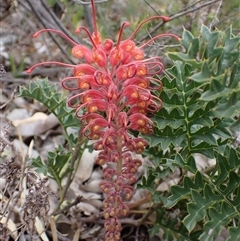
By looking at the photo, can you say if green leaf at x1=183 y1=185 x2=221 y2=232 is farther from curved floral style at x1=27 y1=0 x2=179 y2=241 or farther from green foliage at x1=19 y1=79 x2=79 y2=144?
green foliage at x1=19 y1=79 x2=79 y2=144

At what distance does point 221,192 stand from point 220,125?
0.16m

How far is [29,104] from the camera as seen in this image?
245cm

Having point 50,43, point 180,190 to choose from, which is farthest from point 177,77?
point 50,43

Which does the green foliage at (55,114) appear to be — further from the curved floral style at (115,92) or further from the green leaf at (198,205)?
the green leaf at (198,205)

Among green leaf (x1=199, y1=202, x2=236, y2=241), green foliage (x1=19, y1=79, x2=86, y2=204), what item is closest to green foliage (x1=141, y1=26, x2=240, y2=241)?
green leaf (x1=199, y1=202, x2=236, y2=241)

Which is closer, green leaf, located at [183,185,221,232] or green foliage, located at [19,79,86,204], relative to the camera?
green leaf, located at [183,185,221,232]

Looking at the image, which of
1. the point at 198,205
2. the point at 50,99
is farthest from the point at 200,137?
the point at 50,99

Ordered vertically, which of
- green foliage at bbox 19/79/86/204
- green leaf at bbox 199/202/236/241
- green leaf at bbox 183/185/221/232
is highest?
green foliage at bbox 19/79/86/204

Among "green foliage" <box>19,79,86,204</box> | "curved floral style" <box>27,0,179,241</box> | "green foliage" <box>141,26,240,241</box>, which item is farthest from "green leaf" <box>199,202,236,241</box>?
"green foliage" <box>19,79,86,204</box>

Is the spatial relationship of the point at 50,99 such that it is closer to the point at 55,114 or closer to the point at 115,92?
the point at 55,114

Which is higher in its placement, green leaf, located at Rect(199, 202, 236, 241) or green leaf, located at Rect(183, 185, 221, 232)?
green leaf, located at Rect(183, 185, 221, 232)

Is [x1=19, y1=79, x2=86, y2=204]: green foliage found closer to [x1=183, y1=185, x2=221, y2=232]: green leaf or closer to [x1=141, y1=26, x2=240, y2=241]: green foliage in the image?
[x1=141, y1=26, x2=240, y2=241]: green foliage

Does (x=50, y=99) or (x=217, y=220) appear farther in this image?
(x=50, y=99)

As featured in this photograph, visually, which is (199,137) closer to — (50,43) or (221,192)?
(221,192)
